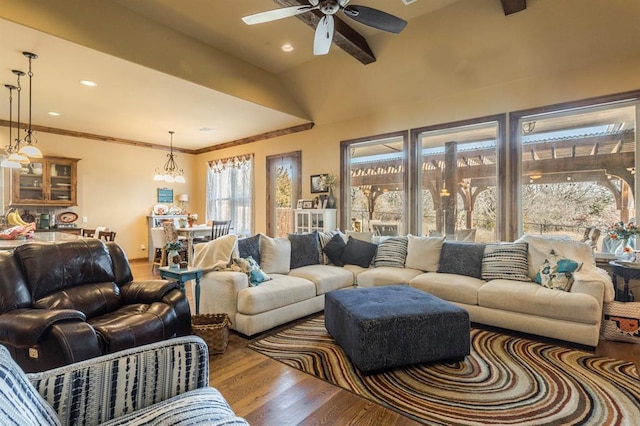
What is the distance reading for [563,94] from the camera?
3.91 m

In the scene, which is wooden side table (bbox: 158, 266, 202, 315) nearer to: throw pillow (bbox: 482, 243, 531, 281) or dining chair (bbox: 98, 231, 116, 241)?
dining chair (bbox: 98, 231, 116, 241)

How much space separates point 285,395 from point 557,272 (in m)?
2.89

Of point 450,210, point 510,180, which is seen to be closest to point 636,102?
point 510,180

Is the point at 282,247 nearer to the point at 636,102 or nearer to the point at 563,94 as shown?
the point at 563,94

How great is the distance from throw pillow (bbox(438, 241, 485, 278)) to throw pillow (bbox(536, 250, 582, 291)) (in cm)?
61

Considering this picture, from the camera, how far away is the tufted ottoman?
2.41 meters

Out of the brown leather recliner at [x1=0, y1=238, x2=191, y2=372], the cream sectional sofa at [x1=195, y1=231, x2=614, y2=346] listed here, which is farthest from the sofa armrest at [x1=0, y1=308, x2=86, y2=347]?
the cream sectional sofa at [x1=195, y1=231, x2=614, y2=346]

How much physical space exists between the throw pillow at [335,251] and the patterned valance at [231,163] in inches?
142

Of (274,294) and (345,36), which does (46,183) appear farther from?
(345,36)

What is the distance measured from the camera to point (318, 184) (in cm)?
618

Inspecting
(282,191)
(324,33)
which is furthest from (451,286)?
(282,191)

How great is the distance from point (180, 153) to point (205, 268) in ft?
19.9

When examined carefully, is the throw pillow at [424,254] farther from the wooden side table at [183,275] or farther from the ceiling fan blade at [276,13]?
the ceiling fan blade at [276,13]

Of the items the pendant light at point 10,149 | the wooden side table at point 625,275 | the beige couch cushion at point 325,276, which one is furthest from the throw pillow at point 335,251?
the pendant light at point 10,149
